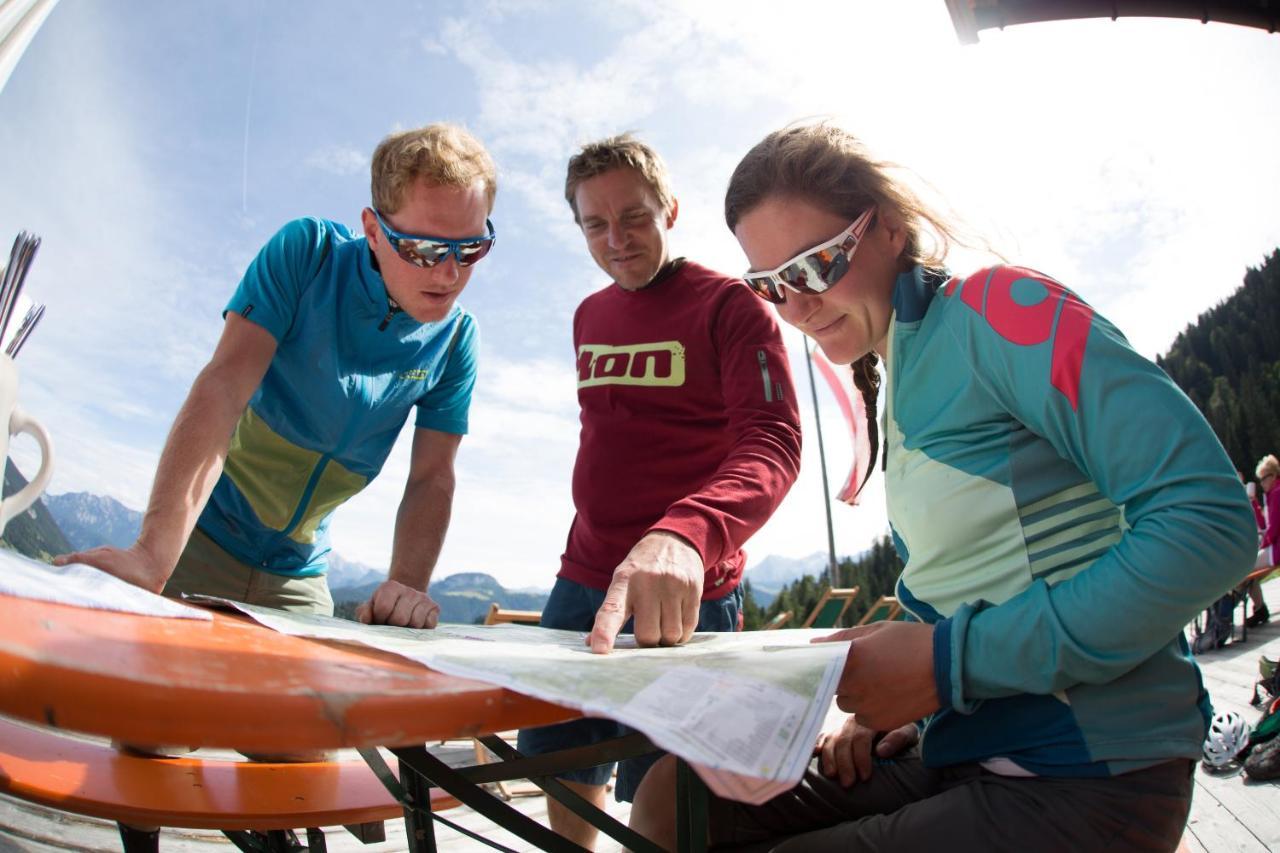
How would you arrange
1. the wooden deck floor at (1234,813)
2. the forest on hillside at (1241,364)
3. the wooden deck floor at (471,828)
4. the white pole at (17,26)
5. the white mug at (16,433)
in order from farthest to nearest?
the forest on hillside at (1241,364) → the white pole at (17,26) → the wooden deck floor at (1234,813) → the wooden deck floor at (471,828) → the white mug at (16,433)

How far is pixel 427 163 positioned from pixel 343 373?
22.4 inches

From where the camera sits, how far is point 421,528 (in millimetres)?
1878

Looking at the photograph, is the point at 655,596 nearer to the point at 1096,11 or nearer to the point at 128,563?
the point at 128,563

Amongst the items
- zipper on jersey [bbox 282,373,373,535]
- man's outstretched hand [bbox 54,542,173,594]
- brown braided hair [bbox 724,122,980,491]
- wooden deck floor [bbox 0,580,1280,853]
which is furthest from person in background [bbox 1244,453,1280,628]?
man's outstretched hand [bbox 54,542,173,594]

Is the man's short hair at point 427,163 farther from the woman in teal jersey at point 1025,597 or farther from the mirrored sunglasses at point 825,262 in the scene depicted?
the woman in teal jersey at point 1025,597

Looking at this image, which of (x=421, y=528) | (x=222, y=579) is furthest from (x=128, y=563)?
(x=222, y=579)

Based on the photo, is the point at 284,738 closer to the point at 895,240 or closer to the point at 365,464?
the point at 895,240

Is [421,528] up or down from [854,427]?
down

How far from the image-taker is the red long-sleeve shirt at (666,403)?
1822 millimetres

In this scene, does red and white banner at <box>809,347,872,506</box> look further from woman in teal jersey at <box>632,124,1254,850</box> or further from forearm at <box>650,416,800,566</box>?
woman in teal jersey at <box>632,124,1254,850</box>

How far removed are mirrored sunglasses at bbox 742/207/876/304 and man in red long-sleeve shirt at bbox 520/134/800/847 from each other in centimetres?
39

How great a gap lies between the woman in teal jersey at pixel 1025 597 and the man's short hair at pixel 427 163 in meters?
1.13

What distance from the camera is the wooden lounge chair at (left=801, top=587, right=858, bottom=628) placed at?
8758 mm

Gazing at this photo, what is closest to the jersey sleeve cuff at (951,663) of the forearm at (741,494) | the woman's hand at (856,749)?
the woman's hand at (856,749)
